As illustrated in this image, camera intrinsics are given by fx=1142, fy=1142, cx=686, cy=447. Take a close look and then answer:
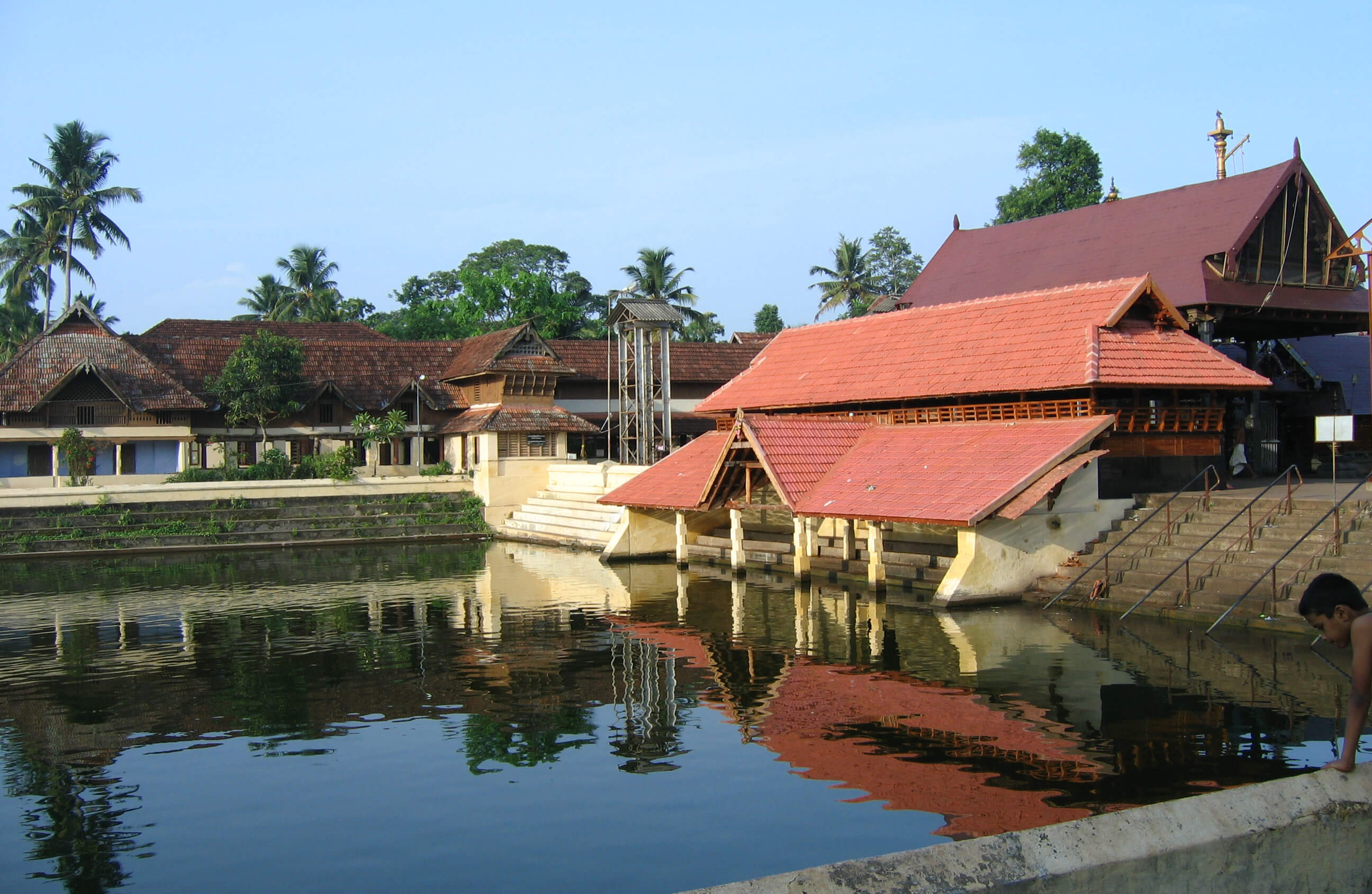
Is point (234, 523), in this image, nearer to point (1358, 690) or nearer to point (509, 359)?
point (509, 359)

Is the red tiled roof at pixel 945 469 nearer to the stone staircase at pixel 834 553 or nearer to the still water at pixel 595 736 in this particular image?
the stone staircase at pixel 834 553

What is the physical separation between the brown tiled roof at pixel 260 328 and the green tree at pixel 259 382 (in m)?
6.51

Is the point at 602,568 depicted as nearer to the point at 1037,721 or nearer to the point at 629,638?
the point at 629,638

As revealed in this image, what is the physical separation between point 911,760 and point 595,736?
10.9 ft

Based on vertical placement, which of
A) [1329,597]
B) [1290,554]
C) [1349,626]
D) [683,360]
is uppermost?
[683,360]

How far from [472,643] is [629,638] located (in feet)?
7.69

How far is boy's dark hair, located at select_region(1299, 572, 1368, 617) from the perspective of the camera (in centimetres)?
497

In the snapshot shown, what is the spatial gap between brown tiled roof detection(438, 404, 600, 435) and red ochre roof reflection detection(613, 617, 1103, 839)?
22331mm

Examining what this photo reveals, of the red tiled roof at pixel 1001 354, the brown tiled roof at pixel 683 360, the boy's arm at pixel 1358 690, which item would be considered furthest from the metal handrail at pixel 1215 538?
the brown tiled roof at pixel 683 360

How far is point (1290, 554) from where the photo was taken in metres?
16.3

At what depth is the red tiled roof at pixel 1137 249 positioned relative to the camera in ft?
78.0

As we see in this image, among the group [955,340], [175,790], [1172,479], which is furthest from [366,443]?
[175,790]

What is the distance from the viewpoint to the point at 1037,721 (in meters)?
11.8

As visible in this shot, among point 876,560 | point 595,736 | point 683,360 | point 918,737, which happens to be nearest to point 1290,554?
point 876,560
